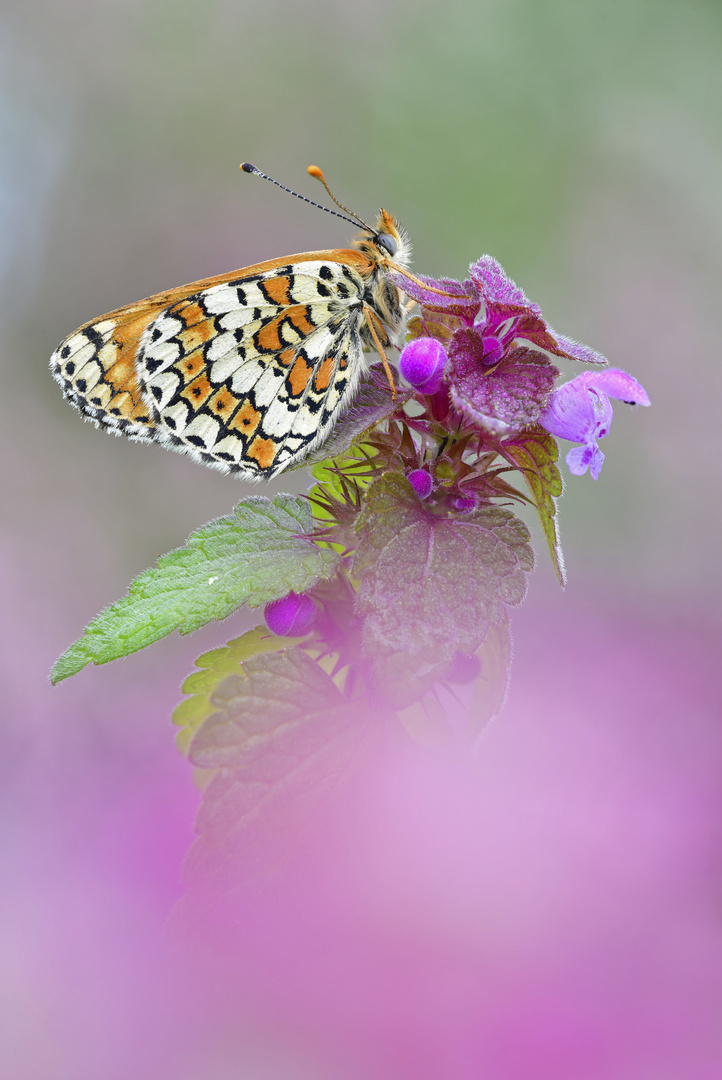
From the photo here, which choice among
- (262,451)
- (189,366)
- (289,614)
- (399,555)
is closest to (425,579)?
(399,555)

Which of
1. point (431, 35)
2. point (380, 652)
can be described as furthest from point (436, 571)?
point (431, 35)

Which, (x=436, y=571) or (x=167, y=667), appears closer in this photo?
(x=436, y=571)

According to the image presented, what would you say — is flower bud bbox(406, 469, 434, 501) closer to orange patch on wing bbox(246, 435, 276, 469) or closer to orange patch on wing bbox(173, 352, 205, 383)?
orange patch on wing bbox(246, 435, 276, 469)

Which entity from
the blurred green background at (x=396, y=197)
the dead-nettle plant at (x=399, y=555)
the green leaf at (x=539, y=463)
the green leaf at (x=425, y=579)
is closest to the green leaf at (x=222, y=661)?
the dead-nettle plant at (x=399, y=555)

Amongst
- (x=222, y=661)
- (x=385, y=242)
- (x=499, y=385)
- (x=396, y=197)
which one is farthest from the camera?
(x=396, y=197)

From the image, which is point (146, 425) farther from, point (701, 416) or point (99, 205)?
point (701, 416)

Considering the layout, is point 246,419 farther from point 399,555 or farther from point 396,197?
point 396,197
